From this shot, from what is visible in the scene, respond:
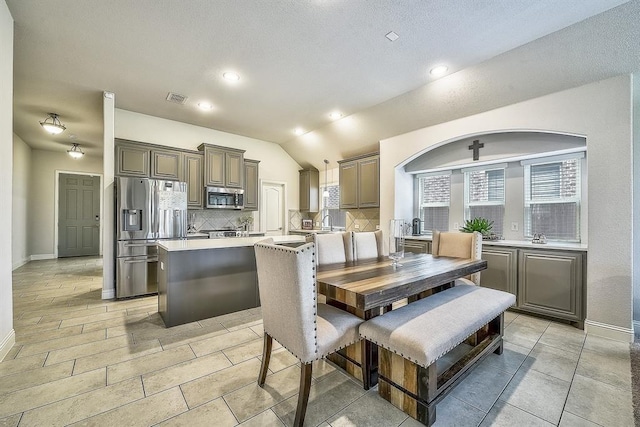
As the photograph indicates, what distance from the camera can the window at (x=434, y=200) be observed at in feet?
15.3

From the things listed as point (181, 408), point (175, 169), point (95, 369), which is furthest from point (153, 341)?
point (175, 169)

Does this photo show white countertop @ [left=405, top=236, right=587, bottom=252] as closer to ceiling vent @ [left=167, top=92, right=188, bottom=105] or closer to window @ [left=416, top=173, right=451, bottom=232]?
window @ [left=416, top=173, right=451, bottom=232]

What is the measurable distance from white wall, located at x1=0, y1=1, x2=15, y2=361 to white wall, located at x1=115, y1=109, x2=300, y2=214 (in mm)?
2351

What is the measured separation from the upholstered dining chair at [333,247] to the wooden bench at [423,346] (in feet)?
2.61

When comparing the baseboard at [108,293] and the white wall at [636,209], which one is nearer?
the white wall at [636,209]

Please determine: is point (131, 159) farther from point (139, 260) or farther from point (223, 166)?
point (139, 260)

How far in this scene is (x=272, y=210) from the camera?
6.73 metres

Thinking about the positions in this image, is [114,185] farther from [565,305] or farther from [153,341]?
[565,305]

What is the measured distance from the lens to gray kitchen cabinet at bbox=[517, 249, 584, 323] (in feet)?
9.59

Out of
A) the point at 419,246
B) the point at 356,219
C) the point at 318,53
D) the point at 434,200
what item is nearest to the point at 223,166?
the point at 356,219

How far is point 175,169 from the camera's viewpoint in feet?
16.0

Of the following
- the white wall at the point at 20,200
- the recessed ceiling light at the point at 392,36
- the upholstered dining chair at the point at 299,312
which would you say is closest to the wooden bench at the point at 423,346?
the upholstered dining chair at the point at 299,312

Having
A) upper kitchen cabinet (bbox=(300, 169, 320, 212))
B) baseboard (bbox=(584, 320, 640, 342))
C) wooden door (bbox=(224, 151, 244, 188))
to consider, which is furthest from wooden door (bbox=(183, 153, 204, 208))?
baseboard (bbox=(584, 320, 640, 342))

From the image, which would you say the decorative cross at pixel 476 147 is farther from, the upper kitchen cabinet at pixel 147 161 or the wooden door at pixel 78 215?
the wooden door at pixel 78 215
